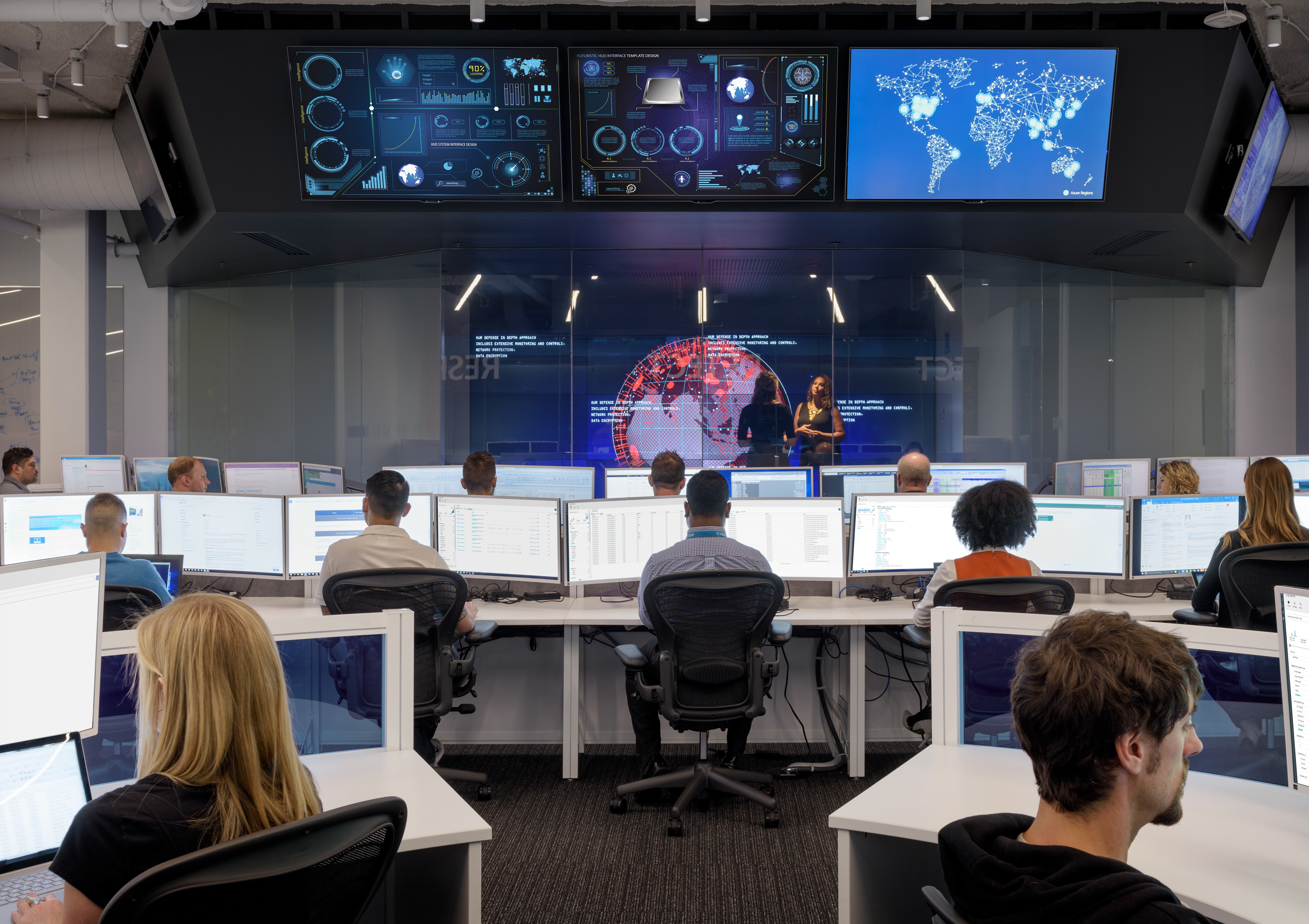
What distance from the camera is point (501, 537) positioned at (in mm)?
3990

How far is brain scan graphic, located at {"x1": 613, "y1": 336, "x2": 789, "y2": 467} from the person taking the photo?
723 centimetres

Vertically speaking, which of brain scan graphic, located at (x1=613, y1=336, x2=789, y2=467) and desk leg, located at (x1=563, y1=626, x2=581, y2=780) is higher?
brain scan graphic, located at (x1=613, y1=336, x2=789, y2=467)

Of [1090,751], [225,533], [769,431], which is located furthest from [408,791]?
[769,431]

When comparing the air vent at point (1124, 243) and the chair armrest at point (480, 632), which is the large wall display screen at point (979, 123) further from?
the chair armrest at point (480, 632)

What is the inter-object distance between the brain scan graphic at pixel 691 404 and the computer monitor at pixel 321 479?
8.04ft

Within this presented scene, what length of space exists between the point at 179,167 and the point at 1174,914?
6.51 m

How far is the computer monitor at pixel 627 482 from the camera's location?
4828 mm

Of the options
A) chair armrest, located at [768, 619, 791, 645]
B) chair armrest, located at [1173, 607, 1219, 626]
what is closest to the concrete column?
chair armrest, located at [768, 619, 791, 645]

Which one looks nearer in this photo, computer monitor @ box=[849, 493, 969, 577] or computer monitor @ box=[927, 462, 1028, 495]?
computer monitor @ box=[849, 493, 969, 577]

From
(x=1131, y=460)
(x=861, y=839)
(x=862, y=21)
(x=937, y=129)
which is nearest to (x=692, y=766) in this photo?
(x=861, y=839)

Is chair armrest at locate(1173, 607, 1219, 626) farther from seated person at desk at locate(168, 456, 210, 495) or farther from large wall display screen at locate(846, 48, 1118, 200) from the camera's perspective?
seated person at desk at locate(168, 456, 210, 495)

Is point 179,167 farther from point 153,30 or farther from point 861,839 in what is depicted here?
point 861,839

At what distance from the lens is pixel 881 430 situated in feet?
23.6

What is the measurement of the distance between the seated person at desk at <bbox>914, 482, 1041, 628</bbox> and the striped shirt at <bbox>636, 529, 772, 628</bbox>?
2.06 feet
